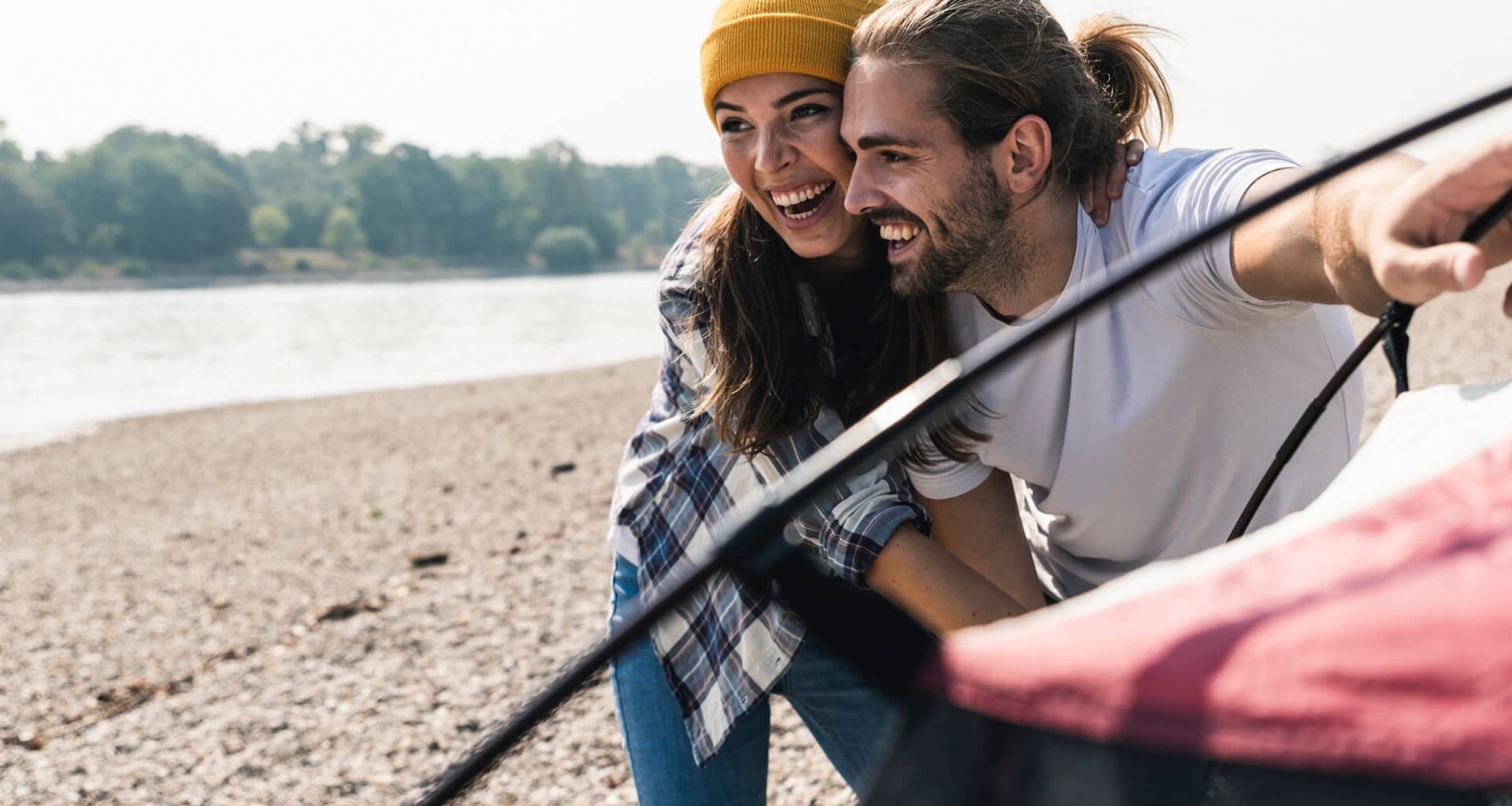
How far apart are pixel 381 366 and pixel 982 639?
32739 mm

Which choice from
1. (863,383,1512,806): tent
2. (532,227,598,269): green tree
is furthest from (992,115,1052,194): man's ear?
(532,227,598,269): green tree

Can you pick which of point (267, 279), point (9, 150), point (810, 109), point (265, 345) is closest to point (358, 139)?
point (9, 150)

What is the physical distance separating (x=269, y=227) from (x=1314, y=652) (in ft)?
321

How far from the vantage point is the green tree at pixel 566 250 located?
308ft

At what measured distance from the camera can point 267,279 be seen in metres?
78.9

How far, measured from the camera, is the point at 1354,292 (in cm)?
136

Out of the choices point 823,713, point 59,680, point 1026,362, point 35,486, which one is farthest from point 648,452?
point 35,486

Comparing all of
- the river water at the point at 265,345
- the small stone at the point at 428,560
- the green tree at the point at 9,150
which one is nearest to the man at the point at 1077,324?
the small stone at the point at 428,560

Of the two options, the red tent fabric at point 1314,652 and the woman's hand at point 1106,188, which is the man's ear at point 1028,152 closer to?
the woman's hand at point 1106,188

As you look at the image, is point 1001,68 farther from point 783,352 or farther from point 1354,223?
point 1354,223

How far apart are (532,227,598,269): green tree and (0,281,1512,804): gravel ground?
78990 millimetres

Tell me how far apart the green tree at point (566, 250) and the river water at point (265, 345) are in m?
25.7

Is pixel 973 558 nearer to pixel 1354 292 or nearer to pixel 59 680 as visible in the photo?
pixel 1354 292

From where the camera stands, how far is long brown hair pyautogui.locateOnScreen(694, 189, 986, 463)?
2184 mm
